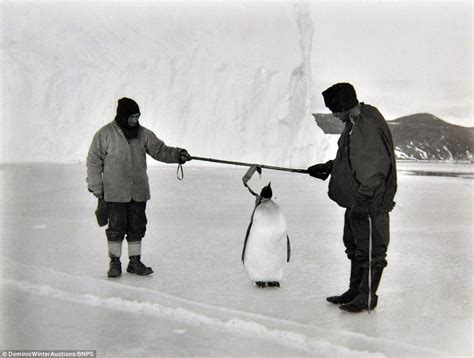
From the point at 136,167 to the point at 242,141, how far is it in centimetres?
1717

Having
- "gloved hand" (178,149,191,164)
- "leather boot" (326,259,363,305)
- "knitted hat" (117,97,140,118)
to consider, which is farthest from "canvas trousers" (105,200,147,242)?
"leather boot" (326,259,363,305)

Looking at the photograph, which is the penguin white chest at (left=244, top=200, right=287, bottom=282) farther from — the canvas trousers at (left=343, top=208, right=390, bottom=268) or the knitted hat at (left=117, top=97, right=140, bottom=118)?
the knitted hat at (left=117, top=97, right=140, bottom=118)

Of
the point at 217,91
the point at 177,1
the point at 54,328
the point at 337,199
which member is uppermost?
the point at 177,1

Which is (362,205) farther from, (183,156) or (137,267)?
(137,267)

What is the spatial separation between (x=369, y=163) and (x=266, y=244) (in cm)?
91

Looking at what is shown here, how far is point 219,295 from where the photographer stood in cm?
329

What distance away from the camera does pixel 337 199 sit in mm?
3109

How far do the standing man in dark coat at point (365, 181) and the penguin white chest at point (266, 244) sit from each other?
50 centimetres

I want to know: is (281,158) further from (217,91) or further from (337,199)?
(337,199)

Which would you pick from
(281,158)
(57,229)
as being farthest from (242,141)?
(57,229)

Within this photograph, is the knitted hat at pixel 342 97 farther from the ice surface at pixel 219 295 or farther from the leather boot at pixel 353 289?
the ice surface at pixel 219 295

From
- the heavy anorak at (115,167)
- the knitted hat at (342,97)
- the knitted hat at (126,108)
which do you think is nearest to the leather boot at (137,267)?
the heavy anorak at (115,167)

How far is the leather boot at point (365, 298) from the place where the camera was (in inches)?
117

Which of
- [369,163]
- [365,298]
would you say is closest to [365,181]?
[369,163]
